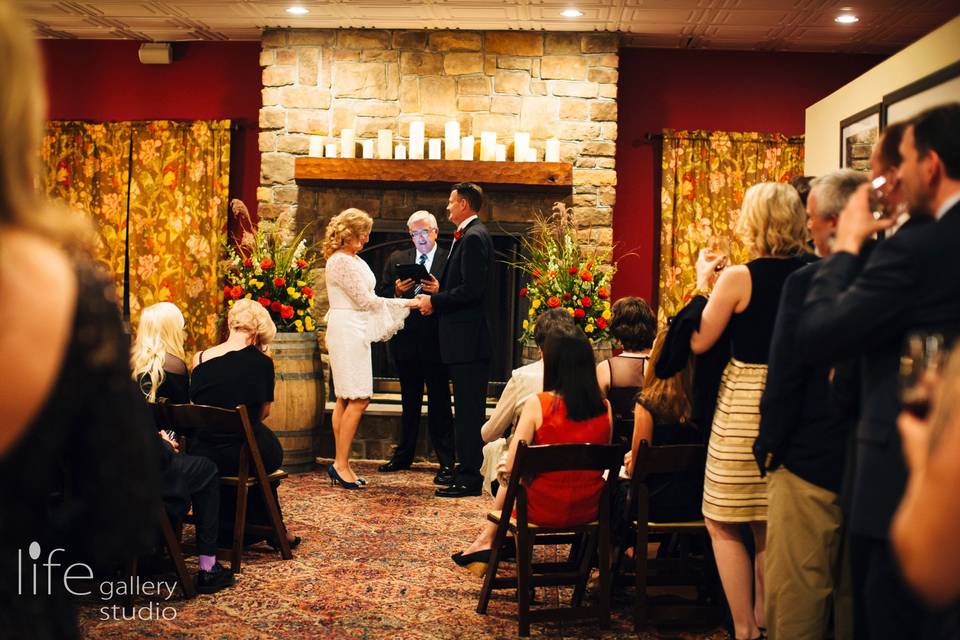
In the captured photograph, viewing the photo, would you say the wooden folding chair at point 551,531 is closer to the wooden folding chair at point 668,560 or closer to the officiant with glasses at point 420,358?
the wooden folding chair at point 668,560

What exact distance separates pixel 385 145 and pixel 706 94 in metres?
2.66

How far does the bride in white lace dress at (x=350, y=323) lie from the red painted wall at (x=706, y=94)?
2.58m

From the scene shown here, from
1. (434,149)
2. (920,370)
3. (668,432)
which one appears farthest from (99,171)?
(920,370)

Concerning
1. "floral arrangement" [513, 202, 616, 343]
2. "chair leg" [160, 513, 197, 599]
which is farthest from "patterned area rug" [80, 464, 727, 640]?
"floral arrangement" [513, 202, 616, 343]

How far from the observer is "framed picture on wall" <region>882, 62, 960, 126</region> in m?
3.31

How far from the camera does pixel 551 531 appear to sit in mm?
3469

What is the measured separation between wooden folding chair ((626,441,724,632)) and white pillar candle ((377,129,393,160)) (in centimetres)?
418

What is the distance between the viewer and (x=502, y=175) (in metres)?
6.96

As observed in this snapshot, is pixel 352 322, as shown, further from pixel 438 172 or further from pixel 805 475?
pixel 805 475

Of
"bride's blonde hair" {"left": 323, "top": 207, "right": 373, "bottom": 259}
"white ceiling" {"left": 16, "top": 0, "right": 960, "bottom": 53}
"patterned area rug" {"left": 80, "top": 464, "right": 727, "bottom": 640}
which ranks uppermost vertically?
"white ceiling" {"left": 16, "top": 0, "right": 960, "bottom": 53}

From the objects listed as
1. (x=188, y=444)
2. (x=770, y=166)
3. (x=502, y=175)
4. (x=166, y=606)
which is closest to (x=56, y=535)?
(x=166, y=606)

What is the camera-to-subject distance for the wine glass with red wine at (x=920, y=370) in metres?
1.19

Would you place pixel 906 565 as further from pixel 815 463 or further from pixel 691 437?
pixel 691 437

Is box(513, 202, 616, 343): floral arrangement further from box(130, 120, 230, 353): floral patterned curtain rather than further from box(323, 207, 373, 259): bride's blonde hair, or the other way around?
box(130, 120, 230, 353): floral patterned curtain
